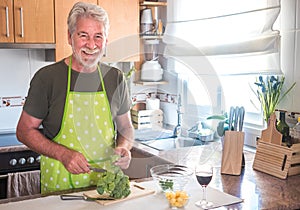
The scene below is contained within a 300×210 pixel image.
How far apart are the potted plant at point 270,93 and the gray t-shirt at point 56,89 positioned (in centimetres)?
90

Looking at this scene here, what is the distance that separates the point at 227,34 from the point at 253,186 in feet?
3.75

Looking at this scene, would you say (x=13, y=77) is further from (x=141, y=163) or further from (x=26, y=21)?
(x=141, y=163)

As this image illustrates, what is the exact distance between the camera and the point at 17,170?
2525 mm

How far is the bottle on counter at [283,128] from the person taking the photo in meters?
1.97

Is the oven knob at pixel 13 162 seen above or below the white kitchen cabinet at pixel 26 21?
below

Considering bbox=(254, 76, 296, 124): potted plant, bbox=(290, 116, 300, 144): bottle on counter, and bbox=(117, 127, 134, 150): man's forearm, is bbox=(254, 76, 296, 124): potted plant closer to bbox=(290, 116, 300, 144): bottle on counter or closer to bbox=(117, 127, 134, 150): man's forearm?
bbox=(290, 116, 300, 144): bottle on counter

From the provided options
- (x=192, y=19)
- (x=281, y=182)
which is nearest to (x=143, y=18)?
(x=192, y=19)

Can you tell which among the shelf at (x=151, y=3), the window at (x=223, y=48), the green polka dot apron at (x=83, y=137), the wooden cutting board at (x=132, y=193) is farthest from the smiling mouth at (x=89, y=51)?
the shelf at (x=151, y=3)

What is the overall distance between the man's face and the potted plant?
40.9 inches

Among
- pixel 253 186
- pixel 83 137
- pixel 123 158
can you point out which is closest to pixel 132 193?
pixel 123 158

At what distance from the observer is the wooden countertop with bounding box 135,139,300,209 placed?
1.49 metres

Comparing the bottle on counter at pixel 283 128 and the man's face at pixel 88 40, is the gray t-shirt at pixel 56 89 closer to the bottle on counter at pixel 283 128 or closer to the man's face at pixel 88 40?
the man's face at pixel 88 40

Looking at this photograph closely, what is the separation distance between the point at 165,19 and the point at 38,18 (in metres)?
0.99

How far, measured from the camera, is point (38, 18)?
8.87ft
